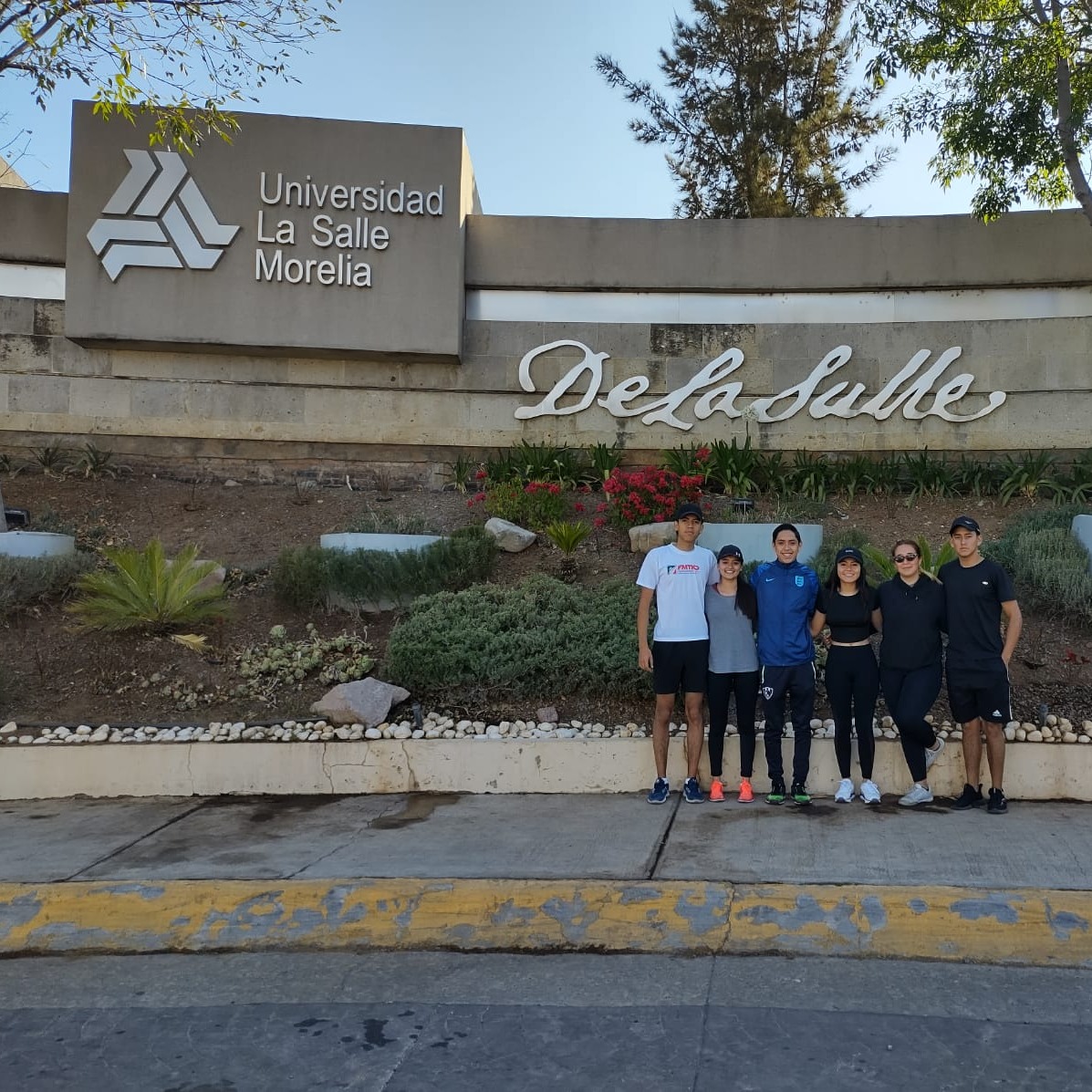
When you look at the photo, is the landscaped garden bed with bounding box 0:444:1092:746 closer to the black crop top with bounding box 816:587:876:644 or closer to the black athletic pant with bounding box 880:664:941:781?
the black athletic pant with bounding box 880:664:941:781

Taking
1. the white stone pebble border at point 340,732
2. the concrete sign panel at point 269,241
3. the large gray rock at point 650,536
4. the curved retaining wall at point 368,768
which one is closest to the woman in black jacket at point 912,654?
the curved retaining wall at point 368,768

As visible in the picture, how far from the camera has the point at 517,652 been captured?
7.43 metres

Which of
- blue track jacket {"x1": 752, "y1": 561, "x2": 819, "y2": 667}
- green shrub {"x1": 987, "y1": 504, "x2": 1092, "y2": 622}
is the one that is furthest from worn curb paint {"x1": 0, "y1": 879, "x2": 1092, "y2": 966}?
green shrub {"x1": 987, "y1": 504, "x2": 1092, "y2": 622}

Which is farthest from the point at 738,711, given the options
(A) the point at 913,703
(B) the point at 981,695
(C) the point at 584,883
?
(C) the point at 584,883

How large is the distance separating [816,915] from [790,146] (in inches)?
716

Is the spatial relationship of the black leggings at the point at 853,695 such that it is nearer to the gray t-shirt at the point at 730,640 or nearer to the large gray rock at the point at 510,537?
the gray t-shirt at the point at 730,640

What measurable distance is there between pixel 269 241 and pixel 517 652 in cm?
730

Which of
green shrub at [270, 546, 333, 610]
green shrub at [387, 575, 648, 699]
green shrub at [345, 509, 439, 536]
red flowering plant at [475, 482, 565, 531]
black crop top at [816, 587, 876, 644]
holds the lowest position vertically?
green shrub at [387, 575, 648, 699]

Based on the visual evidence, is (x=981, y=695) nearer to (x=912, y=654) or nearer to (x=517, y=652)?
(x=912, y=654)

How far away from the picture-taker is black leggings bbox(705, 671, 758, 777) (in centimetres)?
616

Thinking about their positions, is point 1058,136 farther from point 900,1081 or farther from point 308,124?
point 900,1081

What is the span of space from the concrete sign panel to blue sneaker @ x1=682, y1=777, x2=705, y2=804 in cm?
743

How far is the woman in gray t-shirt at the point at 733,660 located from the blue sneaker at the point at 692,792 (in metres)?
0.09

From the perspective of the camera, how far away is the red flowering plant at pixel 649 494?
1036 centimetres
